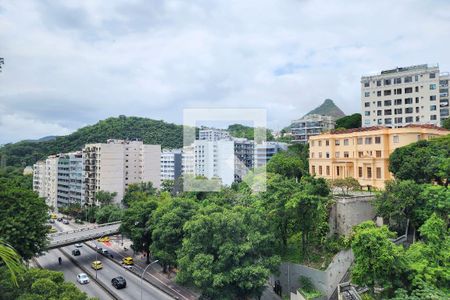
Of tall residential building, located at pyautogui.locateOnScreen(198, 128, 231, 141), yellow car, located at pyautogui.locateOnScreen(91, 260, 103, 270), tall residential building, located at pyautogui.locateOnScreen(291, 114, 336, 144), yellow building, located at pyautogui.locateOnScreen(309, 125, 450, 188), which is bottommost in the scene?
yellow car, located at pyautogui.locateOnScreen(91, 260, 103, 270)

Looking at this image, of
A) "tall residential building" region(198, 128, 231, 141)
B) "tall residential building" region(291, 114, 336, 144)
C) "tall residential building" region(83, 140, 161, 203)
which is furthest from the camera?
"tall residential building" region(291, 114, 336, 144)

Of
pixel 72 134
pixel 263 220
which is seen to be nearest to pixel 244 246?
pixel 263 220

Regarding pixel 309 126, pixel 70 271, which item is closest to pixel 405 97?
pixel 309 126

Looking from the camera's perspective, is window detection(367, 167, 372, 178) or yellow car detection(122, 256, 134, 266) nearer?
yellow car detection(122, 256, 134, 266)

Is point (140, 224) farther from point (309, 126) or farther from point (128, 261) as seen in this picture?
point (309, 126)

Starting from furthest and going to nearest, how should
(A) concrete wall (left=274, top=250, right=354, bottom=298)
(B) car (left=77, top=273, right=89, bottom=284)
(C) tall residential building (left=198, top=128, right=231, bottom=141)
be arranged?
(C) tall residential building (left=198, top=128, right=231, bottom=141)
(B) car (left=77, top=273, right=89, bottom=284)
(A) concrete wall (left=274, top=250, right=354, bottom=298)

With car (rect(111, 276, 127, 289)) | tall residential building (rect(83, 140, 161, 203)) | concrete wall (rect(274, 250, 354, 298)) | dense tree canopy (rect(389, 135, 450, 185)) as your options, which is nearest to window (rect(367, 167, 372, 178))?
dense tree canopy (rect(389, 135, 450, 185))

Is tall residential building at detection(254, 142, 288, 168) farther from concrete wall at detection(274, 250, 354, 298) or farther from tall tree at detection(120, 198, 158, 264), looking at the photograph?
concrete wall at detection(274, 250, 354, 298)
